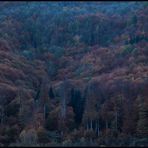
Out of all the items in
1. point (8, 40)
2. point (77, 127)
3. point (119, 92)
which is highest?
point (8, 40)

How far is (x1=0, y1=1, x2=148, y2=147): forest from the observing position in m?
79.2

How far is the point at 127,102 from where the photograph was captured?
87.8 meters

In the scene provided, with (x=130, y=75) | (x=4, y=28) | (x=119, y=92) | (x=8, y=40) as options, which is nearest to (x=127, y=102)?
(x=119, y=92)

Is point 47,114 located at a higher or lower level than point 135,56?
lower

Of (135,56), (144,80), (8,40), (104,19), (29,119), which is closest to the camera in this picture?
(29,119)

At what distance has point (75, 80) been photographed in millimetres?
126875

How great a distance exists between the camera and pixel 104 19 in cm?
19375

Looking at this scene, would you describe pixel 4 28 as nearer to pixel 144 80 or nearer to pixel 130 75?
pixel 130 75

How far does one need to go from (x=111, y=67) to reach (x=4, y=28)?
205 feet

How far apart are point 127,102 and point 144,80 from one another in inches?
685

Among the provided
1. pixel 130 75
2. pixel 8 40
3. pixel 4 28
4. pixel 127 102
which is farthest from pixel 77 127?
pixel 4 28

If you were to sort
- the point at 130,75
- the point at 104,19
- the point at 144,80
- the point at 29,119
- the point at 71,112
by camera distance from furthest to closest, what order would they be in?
1. the point at 104,19
2. the point at 130,75
3. the point at 144,80
4. the point at 71,112
5. the point at 29,119

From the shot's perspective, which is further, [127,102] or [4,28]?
[4,28]

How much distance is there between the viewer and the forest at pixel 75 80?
7925cm
